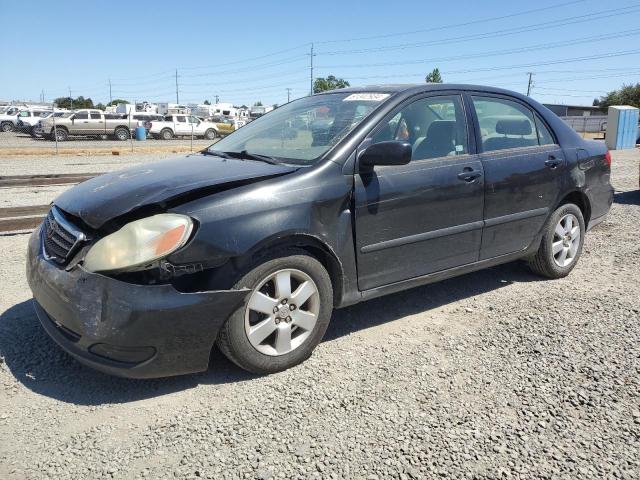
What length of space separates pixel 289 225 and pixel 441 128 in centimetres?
163

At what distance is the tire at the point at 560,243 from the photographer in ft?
15.3

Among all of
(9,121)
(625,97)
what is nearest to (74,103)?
(9,121)

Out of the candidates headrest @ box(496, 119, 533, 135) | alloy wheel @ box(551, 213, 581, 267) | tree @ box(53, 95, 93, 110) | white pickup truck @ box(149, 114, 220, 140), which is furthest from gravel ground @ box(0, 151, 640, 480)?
tree @ box(53, 95, 93, 110)

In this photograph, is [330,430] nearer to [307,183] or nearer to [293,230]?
[293,230]

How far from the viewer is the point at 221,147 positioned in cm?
420

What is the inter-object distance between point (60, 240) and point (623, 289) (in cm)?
445

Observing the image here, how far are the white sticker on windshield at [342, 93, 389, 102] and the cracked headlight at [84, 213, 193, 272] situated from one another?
174cm

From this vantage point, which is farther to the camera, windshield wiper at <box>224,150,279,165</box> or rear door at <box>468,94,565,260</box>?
rear door at <box>468,94,565,260</box>

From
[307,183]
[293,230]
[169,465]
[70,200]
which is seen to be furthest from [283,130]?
[169,465]

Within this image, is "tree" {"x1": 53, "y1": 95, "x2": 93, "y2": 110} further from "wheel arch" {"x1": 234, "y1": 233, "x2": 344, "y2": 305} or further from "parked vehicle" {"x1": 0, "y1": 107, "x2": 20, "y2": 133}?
"wheel arch" {"x1": 234, "y1": 233, "x2": 344, "y2": 305}

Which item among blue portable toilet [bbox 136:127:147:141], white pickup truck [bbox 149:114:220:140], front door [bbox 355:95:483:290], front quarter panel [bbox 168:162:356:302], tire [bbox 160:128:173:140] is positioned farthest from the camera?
tire [bbox 160:128:173:140]

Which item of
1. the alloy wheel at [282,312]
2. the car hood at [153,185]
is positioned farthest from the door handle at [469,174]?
the alloy wheel at [282,312]

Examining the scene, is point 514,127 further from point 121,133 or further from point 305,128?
point 121,133

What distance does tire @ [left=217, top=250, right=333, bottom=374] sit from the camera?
2898 mm
